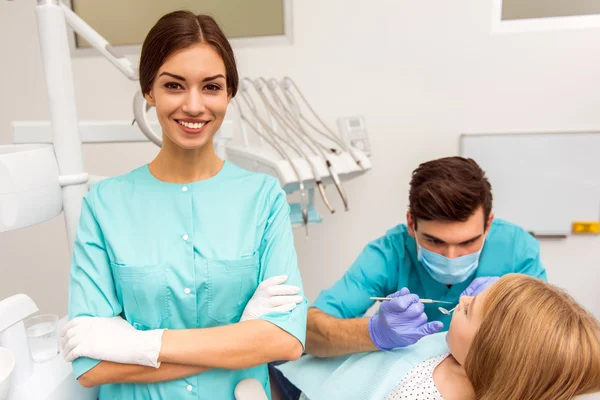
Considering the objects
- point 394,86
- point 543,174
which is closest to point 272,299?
point 394,86

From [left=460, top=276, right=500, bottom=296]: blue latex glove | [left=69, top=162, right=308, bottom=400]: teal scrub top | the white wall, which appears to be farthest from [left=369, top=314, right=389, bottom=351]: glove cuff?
the white wall

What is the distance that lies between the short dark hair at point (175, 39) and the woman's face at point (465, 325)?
75 centimetres

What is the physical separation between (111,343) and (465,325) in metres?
0.76

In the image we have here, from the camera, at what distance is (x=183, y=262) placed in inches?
37.3

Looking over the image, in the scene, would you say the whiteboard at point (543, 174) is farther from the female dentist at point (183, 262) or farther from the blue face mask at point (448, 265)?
the female dentist at point (183, 262)

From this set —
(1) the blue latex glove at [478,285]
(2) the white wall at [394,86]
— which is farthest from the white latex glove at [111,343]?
(2) the white wall at [394,86]

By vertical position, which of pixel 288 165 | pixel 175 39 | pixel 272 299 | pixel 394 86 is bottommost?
pixel 272 299

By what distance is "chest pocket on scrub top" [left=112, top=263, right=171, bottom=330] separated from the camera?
919mm

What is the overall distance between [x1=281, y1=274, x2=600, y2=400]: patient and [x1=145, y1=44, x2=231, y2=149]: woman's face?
2.36ft

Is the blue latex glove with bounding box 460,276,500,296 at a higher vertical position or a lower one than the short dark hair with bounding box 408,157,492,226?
lower

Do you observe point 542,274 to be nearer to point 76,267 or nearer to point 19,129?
point 76,267

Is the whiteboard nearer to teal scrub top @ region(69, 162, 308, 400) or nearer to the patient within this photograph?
the patient

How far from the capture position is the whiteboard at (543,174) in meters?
2.02

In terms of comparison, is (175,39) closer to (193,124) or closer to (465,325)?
(193,124)
